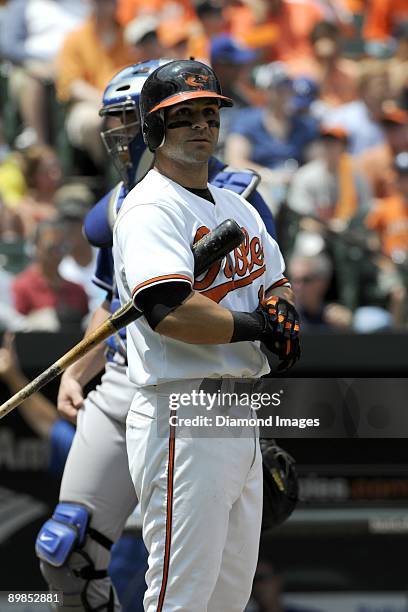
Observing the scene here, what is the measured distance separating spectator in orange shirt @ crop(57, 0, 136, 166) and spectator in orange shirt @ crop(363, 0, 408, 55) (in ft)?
8.29

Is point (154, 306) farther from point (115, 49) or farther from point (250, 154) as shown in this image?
point (115, 49)

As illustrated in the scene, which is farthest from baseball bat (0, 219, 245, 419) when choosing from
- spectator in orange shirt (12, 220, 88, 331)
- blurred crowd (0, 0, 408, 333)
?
spectator in orange shirt (12, 220, 88, 331)

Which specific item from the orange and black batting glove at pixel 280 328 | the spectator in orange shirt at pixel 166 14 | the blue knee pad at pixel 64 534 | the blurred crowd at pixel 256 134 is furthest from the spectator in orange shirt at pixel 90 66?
the orange and black batting glove at pixel 280 328

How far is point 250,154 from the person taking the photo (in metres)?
8.35

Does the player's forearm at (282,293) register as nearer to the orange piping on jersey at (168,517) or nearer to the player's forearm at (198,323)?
the player's forearm at (198,323)

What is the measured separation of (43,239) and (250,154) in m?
1.94

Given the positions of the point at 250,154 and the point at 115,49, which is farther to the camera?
the point at 115,49

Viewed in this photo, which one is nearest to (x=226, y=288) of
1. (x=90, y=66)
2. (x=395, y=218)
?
(x=395, y=218)

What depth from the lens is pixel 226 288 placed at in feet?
11.7

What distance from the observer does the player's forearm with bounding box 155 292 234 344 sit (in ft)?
11.0

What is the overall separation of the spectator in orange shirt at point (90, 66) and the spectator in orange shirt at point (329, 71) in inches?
57.0

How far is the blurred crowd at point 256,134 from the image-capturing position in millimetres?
7215

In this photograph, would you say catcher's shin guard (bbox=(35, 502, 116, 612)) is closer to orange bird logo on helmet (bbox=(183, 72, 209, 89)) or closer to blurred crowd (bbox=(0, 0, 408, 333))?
orange bird logo on helmet (bbox=(183, 72, 209, 89))

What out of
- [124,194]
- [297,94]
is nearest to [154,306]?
[124,194]
